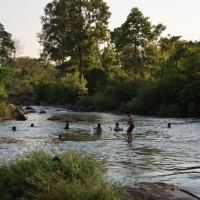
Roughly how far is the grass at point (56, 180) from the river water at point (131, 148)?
2585 millimetres

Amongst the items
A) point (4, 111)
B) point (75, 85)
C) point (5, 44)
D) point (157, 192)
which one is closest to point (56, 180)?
point (157, 192)

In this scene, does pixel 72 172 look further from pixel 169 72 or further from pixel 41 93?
pixel 41 93

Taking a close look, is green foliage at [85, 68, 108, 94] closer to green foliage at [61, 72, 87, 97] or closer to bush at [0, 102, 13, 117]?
green foliage at [61, 72, 87, 97]

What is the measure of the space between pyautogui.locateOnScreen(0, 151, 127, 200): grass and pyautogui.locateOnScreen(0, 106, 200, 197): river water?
2.59m

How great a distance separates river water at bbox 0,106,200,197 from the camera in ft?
52.9

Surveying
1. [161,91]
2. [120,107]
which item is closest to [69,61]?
[120,107]

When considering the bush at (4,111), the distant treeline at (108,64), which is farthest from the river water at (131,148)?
the distant treeline at (108,64)

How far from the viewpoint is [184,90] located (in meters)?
54.0

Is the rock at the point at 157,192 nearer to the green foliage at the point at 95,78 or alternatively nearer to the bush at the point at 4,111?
the bush at the point at 4,111

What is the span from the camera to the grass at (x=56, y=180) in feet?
30.9

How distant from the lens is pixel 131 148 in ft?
80.0

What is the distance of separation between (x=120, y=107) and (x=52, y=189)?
5367 cm

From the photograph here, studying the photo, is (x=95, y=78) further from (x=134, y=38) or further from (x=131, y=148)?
(x=131, y=148)

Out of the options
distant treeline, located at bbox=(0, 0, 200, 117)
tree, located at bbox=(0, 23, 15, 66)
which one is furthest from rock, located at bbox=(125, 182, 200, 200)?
tree, located at bbox=(0, 23, 15, 66)
